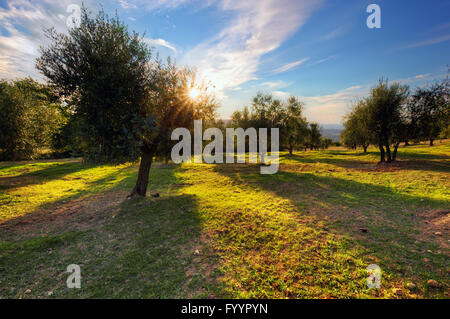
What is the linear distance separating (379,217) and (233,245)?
8.86 m

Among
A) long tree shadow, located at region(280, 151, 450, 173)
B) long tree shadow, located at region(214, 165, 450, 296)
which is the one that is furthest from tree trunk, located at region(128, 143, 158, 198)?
long tree shadow, located at region(280, 151, 450, 173)

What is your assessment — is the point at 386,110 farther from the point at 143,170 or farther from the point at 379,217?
the point at 143,170

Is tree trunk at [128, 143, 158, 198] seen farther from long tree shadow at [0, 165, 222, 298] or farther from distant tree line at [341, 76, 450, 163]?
distant tree line at [341, 76, 450, 163]

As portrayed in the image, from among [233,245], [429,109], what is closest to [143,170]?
[233,245]

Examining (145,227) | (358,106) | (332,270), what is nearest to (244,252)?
(332,270)

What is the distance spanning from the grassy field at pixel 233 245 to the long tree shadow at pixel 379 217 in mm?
53

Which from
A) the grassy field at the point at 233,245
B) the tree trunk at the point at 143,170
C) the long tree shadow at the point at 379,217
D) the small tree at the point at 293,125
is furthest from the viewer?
the small tree at the point at 293,125

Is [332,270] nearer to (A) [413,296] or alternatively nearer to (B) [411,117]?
(A) [413,296]

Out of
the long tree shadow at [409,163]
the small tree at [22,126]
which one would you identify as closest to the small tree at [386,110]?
the long tree shadow at [409,163]

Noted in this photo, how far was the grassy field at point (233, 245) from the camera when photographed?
5371 millimetres

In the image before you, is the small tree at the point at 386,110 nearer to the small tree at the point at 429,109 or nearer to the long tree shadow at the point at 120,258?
the small tree at the point at 429,109

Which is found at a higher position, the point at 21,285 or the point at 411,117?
the point at 411,117

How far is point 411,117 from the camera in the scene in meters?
27.6
